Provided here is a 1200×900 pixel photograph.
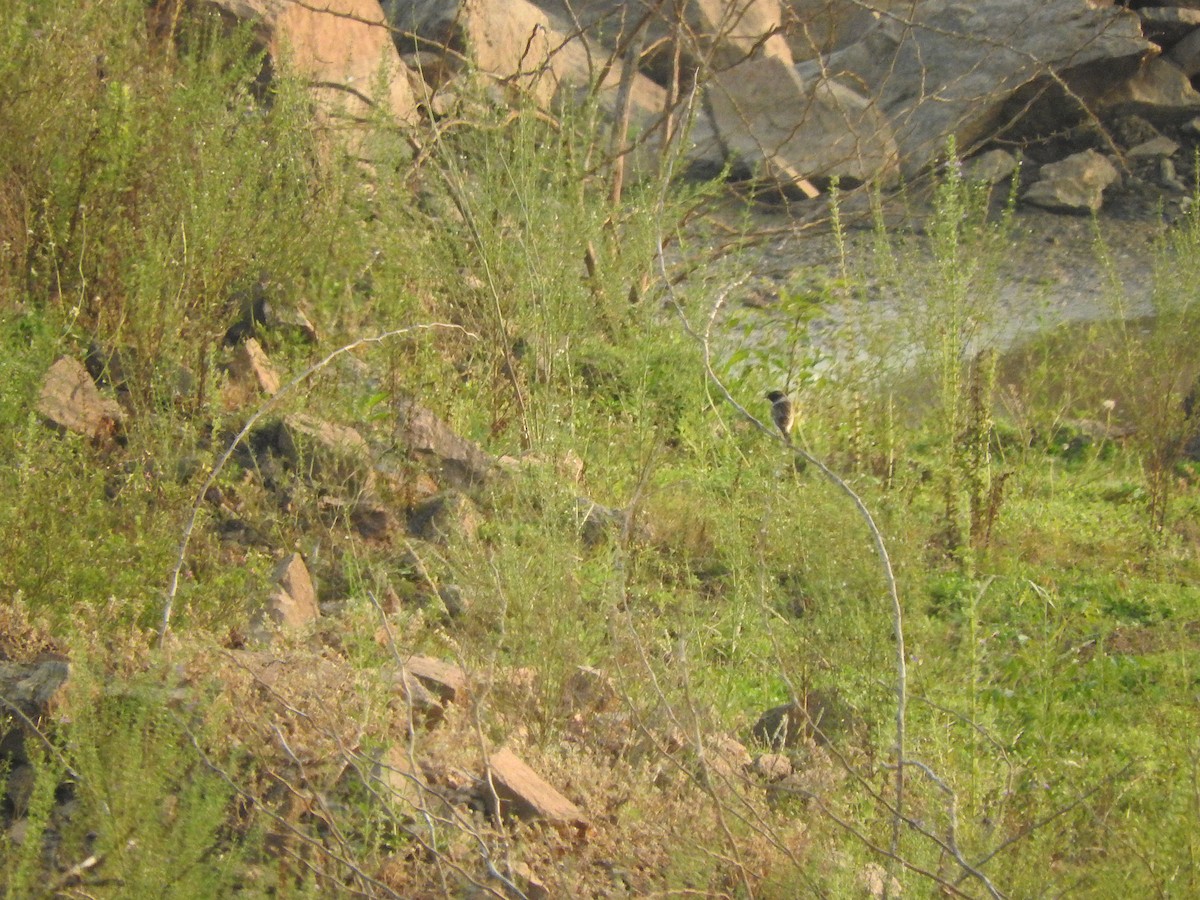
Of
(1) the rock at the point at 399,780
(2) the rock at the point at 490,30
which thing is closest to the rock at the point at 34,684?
(1) the rock at the point at 399,780

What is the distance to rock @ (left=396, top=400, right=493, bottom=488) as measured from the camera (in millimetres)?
4691

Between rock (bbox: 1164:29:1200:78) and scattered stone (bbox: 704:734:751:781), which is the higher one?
rock (bbox: 1164:29:1200:78)

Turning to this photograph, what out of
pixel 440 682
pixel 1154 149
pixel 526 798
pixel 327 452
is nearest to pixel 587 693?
pixel 440 682

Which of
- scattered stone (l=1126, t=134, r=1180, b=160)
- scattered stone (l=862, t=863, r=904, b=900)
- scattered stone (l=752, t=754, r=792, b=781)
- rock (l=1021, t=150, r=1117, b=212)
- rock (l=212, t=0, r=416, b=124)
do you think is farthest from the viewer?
scattered stone (l=1126, t=134, r=1180, b=160)

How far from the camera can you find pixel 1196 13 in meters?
13.6

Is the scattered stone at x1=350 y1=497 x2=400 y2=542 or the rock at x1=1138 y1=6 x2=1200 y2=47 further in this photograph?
the rock at x1=1138 y1=6 x2=1200 y2=47

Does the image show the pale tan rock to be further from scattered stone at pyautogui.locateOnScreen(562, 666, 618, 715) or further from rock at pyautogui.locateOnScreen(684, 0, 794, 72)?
scattered stone at pyautogui.locateOnScreen(562, 666, 618, 715)

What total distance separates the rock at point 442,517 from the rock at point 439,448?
0.20 meters

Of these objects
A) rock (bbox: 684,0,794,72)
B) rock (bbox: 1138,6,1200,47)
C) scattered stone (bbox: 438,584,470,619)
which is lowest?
scattered stone (bbox: 438,584,470,619)

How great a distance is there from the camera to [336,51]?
279 inches

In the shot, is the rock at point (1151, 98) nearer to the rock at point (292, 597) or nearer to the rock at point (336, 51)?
the rock at point (336, 51)

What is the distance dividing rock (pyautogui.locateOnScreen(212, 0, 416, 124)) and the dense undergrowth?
33cm

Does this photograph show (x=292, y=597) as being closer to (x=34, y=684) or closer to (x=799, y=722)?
(x=34, y=684)

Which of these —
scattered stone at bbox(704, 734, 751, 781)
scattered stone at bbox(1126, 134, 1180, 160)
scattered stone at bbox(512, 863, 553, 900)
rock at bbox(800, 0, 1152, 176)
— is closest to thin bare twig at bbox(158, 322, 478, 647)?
scattered stone at bbox(512, 863, 553, 900)
